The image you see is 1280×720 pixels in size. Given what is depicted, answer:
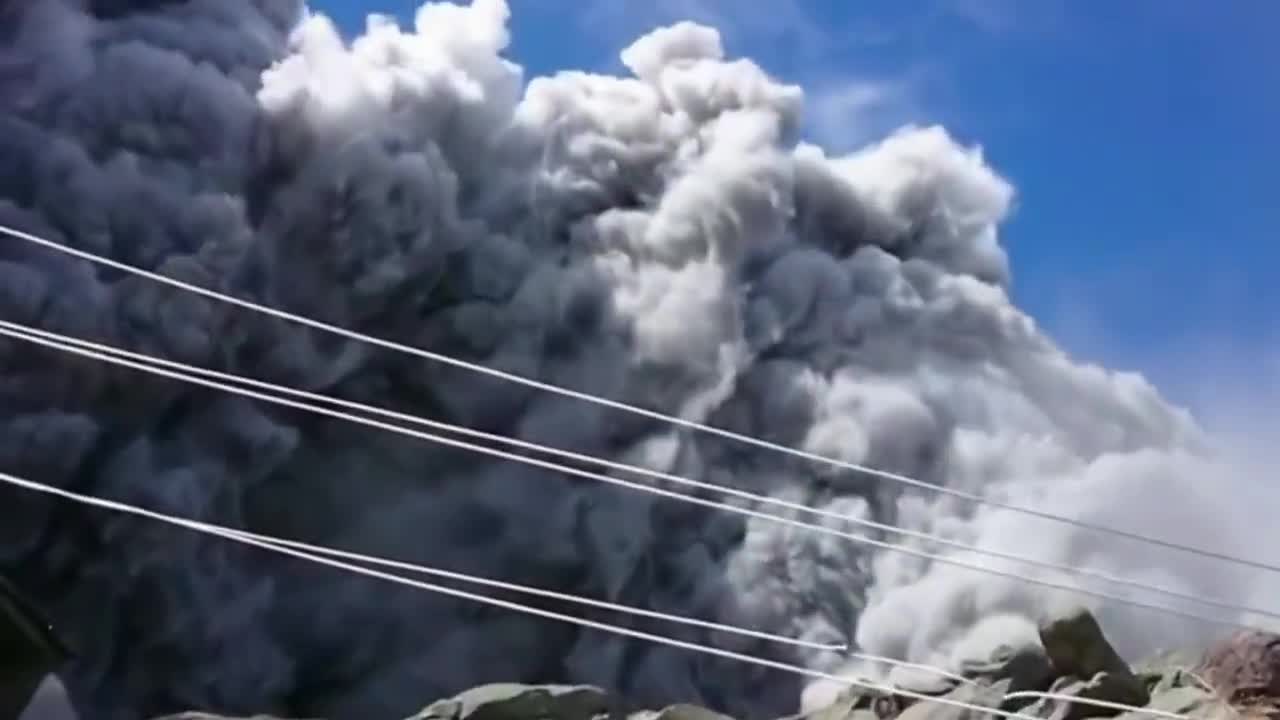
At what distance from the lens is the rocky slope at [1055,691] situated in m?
12.0

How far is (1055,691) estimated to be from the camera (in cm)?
1345

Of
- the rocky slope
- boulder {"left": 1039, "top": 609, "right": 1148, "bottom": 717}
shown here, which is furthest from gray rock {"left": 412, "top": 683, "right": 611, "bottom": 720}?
boulder {"left": 1039, "top": 609, "right": 1148, "bottom": 717}

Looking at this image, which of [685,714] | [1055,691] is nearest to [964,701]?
[1055,691]

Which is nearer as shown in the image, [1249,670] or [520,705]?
[1249,670]

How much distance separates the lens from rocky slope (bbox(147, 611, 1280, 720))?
12.0 metres

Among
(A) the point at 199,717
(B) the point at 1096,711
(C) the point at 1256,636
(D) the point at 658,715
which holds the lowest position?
(A) the point at 199,717

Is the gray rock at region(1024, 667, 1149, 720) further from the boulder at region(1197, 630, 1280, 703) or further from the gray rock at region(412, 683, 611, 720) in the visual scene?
the gray rock at region(412, 683, 611, 720)

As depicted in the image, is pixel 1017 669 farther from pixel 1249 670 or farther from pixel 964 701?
pixel 1249 670

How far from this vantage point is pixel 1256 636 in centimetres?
1222

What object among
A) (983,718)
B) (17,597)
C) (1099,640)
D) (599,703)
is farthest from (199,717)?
(17,597)

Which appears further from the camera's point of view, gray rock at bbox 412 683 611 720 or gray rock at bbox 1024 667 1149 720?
gray rock at bbox 412 683 611 720

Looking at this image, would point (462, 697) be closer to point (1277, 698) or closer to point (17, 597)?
point (1277, 698)

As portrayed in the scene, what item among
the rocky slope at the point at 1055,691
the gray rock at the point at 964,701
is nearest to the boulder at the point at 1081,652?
the rocky slope at the point at 1055,691

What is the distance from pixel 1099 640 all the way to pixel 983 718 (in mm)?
1332
